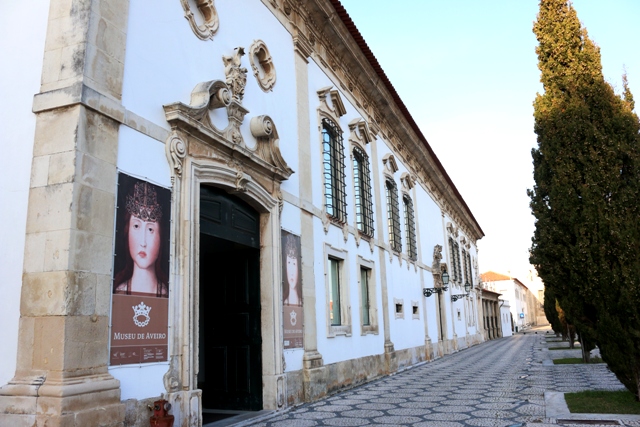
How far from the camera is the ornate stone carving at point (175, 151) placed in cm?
589

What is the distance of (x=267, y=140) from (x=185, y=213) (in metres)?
2.58

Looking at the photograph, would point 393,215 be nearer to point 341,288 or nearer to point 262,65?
point 341,288

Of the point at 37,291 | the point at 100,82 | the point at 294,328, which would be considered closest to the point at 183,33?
the point at 100,82

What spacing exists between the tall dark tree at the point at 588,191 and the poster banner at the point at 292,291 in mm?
3966

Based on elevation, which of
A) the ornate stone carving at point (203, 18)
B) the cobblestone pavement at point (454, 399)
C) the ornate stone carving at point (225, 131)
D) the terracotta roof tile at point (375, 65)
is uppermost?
the terracotta roof tile at point (375, 65)

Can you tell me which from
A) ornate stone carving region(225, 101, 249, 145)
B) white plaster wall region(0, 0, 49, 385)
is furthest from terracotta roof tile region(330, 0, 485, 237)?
white plaster wall region(0, 0, 49, 385)

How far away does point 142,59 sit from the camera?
18.7 feet

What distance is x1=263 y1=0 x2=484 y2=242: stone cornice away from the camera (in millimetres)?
10328

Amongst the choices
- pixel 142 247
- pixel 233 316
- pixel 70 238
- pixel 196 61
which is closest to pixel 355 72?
pixel 196 61

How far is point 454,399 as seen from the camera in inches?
332

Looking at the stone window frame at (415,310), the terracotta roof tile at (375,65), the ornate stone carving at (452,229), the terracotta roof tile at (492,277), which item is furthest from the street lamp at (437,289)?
the terracotta roof tile at (492,277)

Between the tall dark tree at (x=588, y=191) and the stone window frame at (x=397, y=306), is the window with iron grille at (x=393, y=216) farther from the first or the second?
the tall dark tree at (x=588, y=191)

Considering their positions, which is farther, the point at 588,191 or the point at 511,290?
the point at 511,290

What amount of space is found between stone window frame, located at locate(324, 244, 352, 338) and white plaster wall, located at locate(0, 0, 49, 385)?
602cm
